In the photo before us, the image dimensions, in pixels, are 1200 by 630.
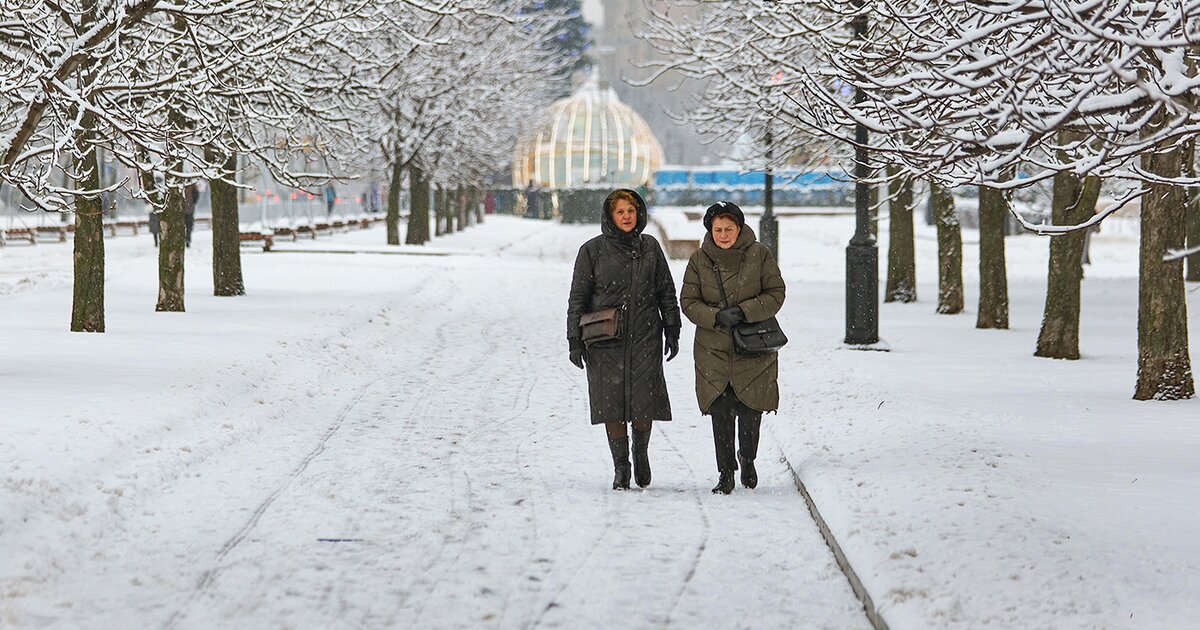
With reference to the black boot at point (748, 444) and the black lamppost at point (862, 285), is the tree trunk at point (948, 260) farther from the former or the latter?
the black boot at point (748, 444)

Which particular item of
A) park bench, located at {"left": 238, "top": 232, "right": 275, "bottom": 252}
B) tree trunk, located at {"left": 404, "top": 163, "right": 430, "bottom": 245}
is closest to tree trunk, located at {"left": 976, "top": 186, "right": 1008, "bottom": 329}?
park bench, located at {"left": 238, "top": 232, "right": 275, "bottom": 252}

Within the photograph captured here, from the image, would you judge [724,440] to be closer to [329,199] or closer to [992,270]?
[992,270]

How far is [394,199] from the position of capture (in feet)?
136

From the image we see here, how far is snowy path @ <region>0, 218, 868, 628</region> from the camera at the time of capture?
600cm

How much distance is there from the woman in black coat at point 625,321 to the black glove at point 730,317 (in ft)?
1.14

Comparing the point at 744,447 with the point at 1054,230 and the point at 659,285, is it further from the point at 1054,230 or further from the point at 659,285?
the point at 1054,230

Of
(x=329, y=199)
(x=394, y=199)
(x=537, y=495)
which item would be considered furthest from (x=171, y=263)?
(x=329, y=199)

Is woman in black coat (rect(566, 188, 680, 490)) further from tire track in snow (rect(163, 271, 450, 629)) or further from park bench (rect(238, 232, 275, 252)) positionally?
park bench (rect(238, 232, 275, 252))

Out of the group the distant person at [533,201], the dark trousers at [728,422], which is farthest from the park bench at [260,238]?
the distant person at [533,201]

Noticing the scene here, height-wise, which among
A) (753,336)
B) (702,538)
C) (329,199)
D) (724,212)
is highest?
(329,199)

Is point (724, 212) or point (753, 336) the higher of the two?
point (724, 212)

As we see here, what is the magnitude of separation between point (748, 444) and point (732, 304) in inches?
33.5

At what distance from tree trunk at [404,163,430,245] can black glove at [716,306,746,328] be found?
35536 mm

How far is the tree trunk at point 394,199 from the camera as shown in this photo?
134 feet
